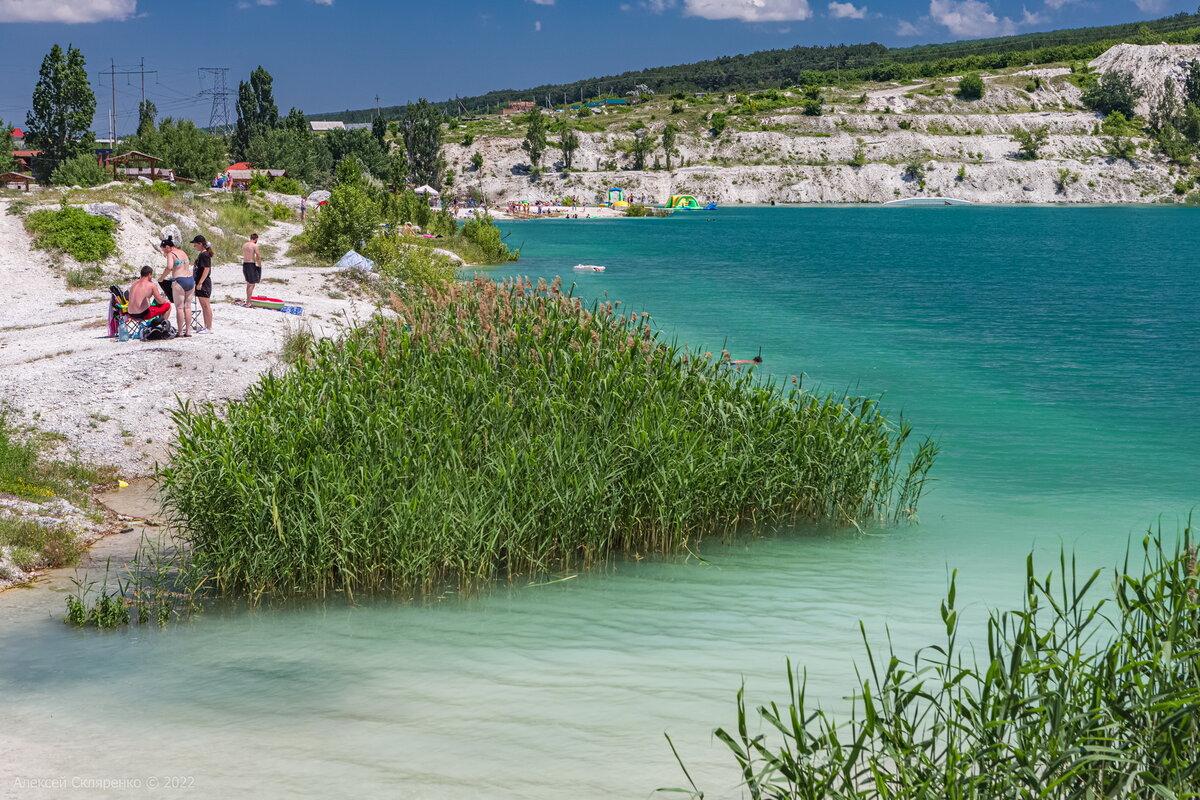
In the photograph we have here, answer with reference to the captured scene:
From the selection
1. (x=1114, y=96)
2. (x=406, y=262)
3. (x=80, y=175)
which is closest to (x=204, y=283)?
(x=406, y=262)

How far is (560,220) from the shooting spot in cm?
12656

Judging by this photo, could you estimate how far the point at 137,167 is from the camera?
7319cm

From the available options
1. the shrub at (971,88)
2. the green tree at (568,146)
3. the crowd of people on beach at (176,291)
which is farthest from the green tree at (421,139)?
the shrub at (971,88)

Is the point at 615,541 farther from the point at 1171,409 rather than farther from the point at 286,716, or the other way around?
the point at 1171,409

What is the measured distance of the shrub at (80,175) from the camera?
64.8 meters

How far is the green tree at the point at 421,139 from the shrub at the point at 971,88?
108417mm

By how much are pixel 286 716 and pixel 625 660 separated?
9.36 ft

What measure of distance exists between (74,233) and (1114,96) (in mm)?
193122

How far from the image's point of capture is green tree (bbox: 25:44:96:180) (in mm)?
84938

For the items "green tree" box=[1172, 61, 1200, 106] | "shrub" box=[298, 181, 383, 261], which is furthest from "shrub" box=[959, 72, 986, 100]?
"shrub" box=[298, 181, 383, 261]

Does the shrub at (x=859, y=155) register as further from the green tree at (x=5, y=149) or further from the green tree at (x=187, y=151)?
the green tree at (x=5, y=149)

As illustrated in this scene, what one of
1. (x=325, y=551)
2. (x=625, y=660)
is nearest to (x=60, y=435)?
(x=325, y=551)

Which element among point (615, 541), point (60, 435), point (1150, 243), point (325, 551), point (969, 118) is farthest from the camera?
point (969, 118)

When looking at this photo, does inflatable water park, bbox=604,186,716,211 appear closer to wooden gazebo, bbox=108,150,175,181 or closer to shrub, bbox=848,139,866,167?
shrub, bbox=848,139,866,167
